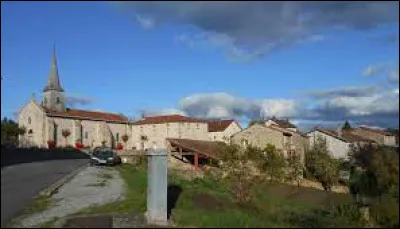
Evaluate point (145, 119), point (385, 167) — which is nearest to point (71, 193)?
point (385, 167)

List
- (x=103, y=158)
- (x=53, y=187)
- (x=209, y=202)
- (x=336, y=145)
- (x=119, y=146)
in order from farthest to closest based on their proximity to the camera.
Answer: (x=119, y=146), (x=336, y=145), (x=103, y=158), (x=53, y=187), (x=209, y=202)

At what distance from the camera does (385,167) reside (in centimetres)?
1409

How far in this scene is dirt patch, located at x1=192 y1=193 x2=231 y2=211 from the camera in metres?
19.6

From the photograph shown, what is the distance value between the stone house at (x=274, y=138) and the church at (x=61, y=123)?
43063 millimetres

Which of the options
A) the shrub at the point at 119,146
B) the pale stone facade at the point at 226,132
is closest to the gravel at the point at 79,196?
the shrub at the point at 119,146

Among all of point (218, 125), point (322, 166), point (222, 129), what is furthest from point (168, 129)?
point (322, 166)

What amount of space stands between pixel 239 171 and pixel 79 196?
961cm

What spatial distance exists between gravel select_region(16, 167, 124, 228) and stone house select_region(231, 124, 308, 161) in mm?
28911

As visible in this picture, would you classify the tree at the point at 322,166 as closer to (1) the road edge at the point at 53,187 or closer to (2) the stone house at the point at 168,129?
(1) the road edge at the point at 53,187

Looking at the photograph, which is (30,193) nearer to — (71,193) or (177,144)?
(71,193)

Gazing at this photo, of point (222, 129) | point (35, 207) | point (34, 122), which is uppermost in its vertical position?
point (34, 122)

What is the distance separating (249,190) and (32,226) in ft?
39.5

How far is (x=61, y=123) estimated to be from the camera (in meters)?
100

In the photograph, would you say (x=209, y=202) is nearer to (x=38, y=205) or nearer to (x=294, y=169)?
(x=38, y=205)
